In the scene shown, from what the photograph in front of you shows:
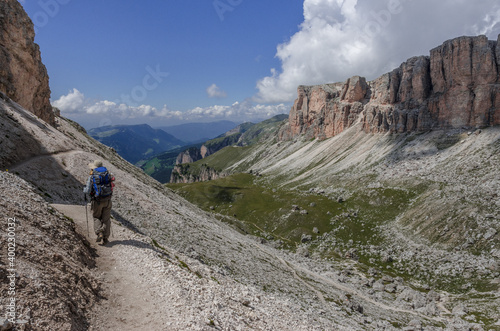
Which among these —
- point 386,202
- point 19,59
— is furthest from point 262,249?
point 19,59

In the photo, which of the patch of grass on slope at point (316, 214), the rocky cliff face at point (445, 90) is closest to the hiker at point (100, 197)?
the patch of grass on slope at point (316, 214)

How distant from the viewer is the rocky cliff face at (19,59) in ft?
177

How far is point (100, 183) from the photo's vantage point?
1947cm

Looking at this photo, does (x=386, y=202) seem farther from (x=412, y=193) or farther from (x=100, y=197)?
(x=100, y=197)

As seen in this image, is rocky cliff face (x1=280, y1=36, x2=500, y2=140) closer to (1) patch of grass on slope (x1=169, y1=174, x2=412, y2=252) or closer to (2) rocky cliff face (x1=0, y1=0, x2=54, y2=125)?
(1) patch of grass on slope (x1=169, y1=174, x2=412, y2=252)

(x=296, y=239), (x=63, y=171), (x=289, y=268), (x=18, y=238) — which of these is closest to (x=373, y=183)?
(x=296, y=239)

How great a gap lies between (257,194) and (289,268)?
9605 cm

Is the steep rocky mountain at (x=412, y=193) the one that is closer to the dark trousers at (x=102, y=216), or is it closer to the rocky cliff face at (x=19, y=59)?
the dark trousers at (x=102, y=216)

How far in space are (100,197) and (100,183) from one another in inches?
41.6

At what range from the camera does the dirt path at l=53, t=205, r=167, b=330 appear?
12.8 meters

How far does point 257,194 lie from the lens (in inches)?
5896

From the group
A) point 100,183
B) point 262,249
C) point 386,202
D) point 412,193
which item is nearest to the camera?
point 100,183

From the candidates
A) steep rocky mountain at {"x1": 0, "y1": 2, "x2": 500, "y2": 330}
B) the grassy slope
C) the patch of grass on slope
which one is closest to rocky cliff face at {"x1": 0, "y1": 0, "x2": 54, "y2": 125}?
steep rocky mountain at {"x1": 0, "y1": 2, "x2": 500, "y2": 330}

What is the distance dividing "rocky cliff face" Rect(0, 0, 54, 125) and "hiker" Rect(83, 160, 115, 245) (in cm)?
5043
